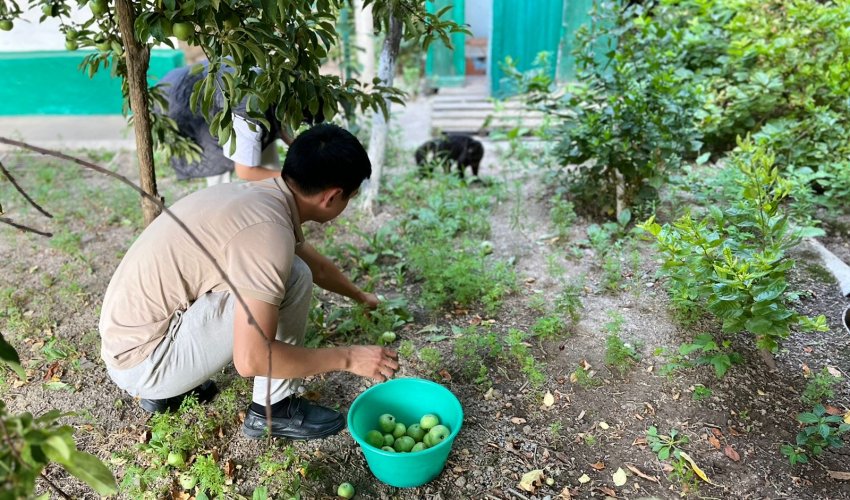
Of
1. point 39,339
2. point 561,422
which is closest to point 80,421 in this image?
point 39,339

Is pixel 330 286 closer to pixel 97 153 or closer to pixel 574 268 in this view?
pixel 574 268

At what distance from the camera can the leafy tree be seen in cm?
166

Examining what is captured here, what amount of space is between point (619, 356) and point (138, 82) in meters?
2.25

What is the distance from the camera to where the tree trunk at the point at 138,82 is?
202cm

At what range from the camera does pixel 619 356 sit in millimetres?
2518

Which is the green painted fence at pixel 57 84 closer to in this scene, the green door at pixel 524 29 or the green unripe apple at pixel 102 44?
the green door at pixel 524 29

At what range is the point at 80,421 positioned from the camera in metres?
2.35

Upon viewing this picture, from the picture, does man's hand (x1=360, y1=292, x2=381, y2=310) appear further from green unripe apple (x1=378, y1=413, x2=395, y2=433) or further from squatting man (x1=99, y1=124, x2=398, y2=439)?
green unripe apple (x1=378, y1=413, x2=395, y2=433)

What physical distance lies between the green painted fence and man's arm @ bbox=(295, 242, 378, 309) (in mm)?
4656

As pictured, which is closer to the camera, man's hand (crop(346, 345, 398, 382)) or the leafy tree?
the leafy tree

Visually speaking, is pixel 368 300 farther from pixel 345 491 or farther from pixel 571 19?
pixel 571 19

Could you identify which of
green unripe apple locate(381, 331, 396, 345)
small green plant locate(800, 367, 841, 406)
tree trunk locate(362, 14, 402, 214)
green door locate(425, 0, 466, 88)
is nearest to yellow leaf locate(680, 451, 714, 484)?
small green plant locate(800, 367, 841, 406)

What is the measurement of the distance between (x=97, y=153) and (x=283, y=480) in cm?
456

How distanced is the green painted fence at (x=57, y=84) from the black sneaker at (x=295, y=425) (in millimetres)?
5014
